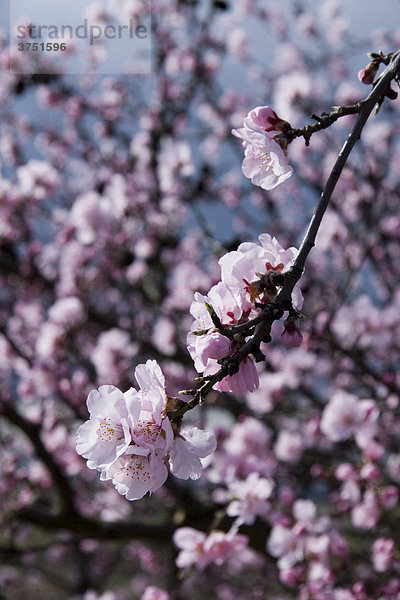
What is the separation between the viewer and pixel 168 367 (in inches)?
191

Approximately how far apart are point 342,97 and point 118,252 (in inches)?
134

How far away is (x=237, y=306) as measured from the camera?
108 cm

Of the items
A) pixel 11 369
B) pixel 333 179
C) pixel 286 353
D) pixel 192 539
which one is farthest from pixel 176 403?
pixel 11 369

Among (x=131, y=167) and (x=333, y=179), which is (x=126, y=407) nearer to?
(x=333, y=179)

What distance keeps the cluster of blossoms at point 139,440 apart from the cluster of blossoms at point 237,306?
10cm

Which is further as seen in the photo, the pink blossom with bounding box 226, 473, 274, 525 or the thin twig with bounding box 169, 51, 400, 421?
the pink blossom with bounding box 226, 473, 274, 525

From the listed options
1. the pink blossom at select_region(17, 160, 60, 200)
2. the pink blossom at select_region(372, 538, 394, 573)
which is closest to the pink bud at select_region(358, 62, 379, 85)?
the pink blossom at select_region(372, 538, 394, 573)

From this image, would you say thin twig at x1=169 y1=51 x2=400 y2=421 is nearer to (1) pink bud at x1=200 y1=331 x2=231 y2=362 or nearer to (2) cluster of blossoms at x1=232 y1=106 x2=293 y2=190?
(1) pink bud at x1=200 y1=331 x2=231 y2=362

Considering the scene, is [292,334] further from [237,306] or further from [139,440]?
[139,440]

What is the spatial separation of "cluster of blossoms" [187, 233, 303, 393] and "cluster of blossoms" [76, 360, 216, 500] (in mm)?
102

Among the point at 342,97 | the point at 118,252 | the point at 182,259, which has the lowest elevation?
the point at 118,252

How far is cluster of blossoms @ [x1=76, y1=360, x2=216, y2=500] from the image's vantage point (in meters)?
0.93

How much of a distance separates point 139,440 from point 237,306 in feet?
1.08

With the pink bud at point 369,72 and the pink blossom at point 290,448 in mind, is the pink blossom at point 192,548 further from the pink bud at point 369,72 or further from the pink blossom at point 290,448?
Answer: the pink bud at point 369,72
